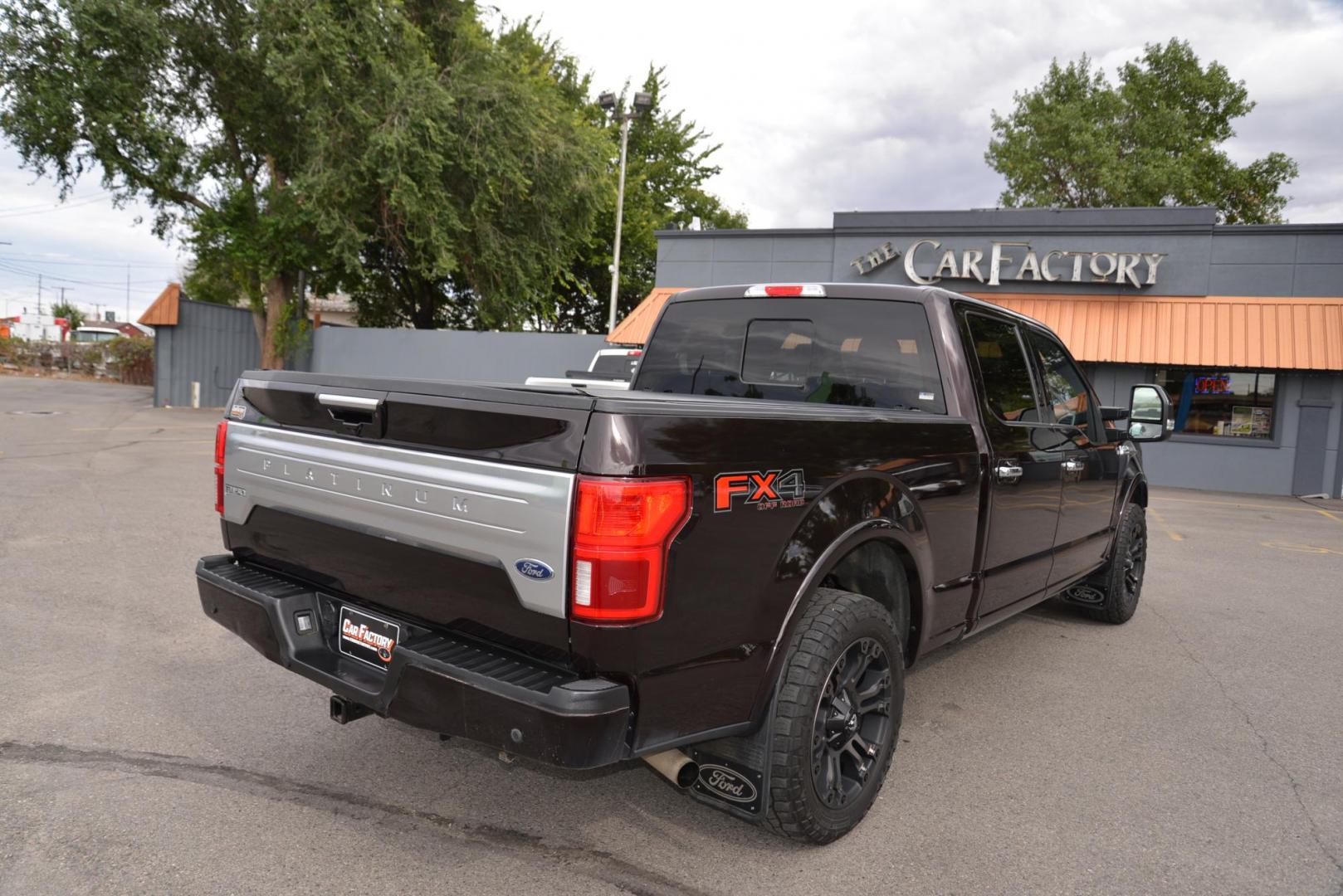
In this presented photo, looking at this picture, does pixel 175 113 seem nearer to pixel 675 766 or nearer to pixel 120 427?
pixel 120 427

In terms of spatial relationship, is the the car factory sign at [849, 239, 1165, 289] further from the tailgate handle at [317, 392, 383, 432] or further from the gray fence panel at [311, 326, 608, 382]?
the tailgate handle at [317, 392, 383, 432]

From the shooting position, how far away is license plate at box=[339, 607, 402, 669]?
271 cm

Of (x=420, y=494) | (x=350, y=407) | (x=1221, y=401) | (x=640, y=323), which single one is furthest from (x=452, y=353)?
(x=420, y=494)

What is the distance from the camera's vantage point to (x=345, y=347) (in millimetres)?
25016

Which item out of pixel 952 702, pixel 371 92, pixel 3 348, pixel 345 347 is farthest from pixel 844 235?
pixel 3 348

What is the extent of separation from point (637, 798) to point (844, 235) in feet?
56.9

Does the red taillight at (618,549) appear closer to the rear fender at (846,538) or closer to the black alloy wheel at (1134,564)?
the rear fender at (846,538)

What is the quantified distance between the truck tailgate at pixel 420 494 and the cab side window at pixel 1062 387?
3188 millimetres

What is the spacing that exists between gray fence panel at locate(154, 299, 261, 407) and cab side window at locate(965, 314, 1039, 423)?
2450cm

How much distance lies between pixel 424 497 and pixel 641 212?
106ft

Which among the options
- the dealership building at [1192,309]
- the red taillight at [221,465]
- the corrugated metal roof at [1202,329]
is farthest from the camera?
the dealership building at [1192,309]

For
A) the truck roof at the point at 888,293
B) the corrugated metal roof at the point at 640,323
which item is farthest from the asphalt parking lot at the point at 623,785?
the corrugated metal roof at the point at 640,323

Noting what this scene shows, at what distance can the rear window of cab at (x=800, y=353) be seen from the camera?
3797 millimetres

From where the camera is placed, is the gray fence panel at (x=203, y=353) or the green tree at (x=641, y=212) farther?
the green tree at (x=641, y=212)
